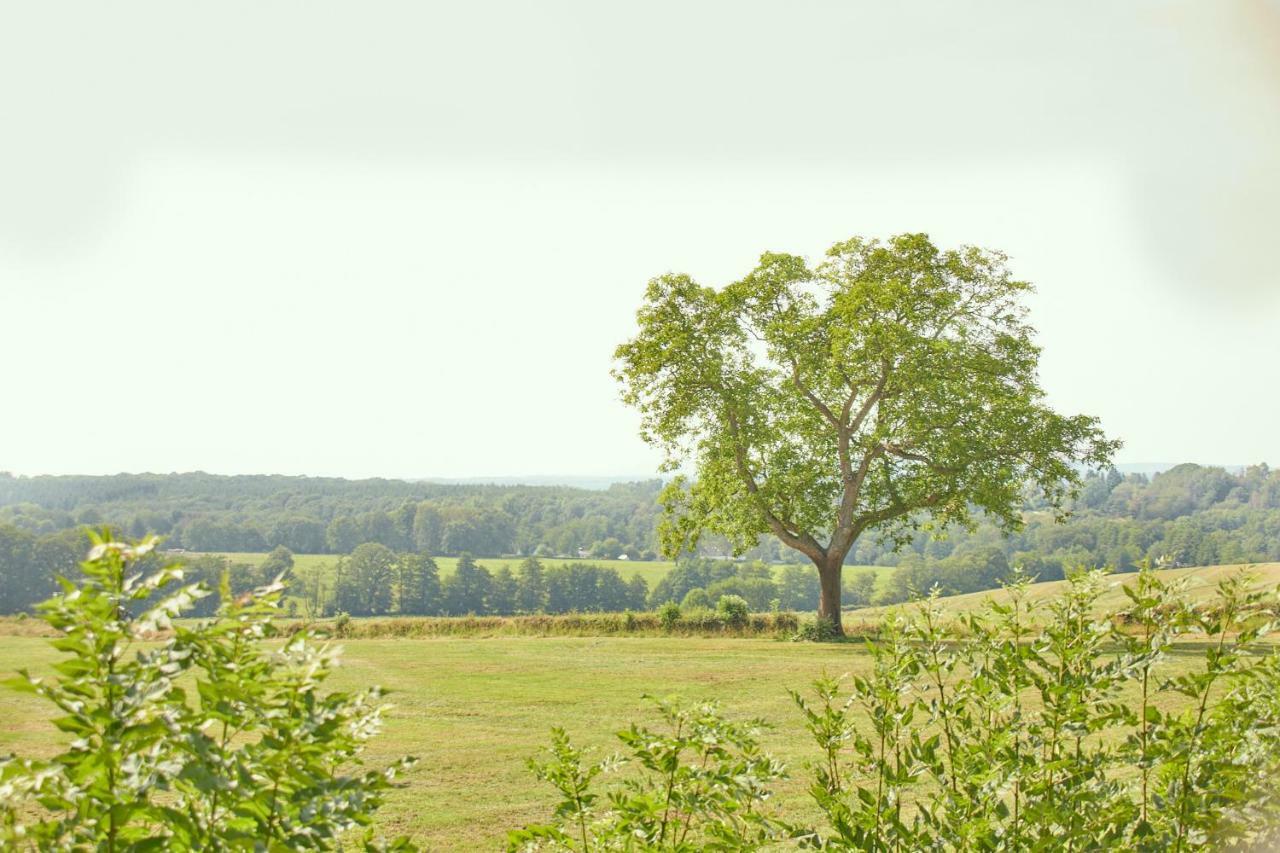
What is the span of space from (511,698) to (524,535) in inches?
3494

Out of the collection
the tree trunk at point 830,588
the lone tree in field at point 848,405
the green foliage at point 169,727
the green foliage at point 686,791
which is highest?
the lone tree in field at point 848,405

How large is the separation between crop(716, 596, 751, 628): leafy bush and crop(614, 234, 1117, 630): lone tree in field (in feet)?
6.14

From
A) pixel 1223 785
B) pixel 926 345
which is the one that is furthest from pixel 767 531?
pixel 1223 785

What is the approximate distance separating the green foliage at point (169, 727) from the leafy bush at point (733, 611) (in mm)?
22002

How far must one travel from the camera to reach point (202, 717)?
1.69 meters

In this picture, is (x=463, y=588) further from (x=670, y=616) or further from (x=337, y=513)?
(x=670, y=616)

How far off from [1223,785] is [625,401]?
20148 millimetres

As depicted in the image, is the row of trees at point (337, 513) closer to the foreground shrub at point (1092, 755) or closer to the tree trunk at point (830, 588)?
the foreground shrub at point (1092, 755)

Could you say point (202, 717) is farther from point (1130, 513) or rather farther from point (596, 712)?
point (1130, 513)

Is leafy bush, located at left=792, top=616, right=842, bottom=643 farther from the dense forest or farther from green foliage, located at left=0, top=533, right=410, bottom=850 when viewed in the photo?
green foliage, located at left=0, top=533, right=410, bottom=850

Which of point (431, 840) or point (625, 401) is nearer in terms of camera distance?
point (431, 840)

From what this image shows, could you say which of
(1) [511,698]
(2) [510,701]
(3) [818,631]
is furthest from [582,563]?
(2) [510,701]

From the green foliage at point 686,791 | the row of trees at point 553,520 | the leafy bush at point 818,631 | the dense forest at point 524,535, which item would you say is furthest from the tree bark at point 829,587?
the green foliage at point 686,791

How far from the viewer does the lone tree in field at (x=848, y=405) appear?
2097cm
